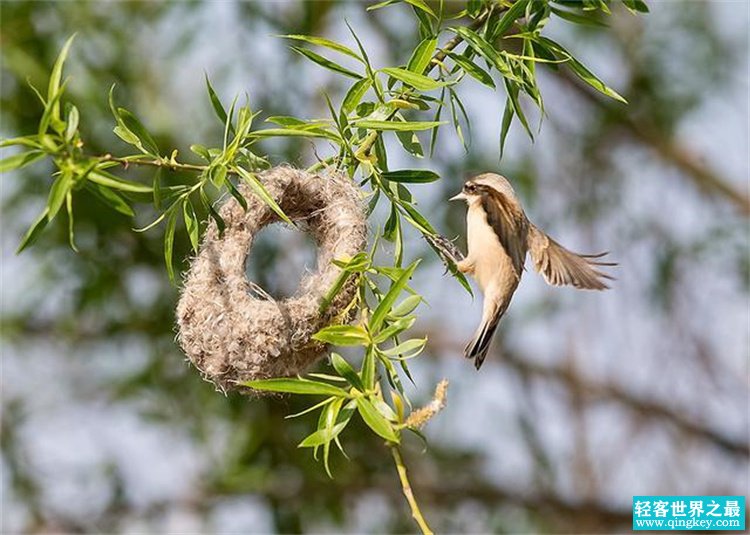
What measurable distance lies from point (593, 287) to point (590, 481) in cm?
397

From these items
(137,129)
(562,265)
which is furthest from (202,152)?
(562,265)

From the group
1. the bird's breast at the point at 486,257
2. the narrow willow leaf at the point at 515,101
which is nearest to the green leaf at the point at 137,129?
the narrow willow leaf at the point at 515,101

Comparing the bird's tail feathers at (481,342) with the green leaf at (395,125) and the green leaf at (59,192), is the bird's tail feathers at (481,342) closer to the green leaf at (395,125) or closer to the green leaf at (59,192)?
the green leaf at (395,125)

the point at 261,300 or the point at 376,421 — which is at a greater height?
the point at 261,300

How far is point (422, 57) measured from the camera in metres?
2.18

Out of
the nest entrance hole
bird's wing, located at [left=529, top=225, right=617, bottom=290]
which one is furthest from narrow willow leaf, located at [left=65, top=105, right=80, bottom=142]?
the nest entrance hole

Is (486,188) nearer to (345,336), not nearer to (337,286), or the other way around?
(337,286)

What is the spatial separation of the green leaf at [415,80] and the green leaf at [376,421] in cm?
55

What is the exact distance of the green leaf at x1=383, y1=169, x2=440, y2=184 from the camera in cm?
225

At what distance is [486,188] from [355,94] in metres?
0.78

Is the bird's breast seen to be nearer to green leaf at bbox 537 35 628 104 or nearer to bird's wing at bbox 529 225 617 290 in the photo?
bird's wing at bbox 529 225 617 290

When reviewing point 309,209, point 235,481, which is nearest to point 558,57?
point 309,209

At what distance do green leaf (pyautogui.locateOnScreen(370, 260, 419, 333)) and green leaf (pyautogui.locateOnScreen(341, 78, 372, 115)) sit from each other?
346 mm

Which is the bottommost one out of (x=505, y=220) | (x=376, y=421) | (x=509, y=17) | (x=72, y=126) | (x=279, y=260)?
(x=376, y=421)
